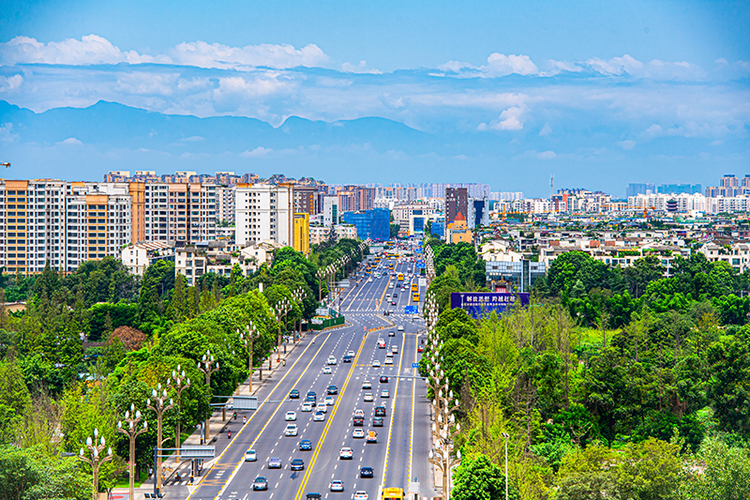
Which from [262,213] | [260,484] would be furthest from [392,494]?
[262,213]

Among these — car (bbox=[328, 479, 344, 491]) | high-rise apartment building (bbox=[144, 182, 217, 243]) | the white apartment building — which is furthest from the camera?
the white apartment building

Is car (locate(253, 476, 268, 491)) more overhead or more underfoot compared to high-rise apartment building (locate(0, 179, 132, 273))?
more underfoot

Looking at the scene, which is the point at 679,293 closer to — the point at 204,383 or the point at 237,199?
the point at 204,383

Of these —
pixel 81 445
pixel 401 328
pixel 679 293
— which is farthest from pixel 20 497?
pixel 679 293

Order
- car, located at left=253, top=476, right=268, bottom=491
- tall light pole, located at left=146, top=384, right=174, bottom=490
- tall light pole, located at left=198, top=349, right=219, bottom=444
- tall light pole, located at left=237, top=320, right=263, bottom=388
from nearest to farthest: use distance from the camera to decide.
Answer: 1. car, located at left=253, top=476, right=268, bottom=491
2. tall light pole, located at left=146, top=384, right=174, bottom=490
3. tall light pole, located at left=198, top=349, right=219, bottom=444
4. tall light pole, located at left=237, top=320, right=263, bottom=388

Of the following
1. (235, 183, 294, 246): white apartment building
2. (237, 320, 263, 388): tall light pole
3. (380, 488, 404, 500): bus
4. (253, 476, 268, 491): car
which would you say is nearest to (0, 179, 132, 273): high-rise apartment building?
(235, 183, 294, 246): white apartment building

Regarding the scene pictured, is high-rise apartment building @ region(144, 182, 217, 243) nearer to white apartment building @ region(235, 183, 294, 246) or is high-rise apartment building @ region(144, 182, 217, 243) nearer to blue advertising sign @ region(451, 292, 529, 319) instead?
white apartment building @ region(235, 183, 294, 246)

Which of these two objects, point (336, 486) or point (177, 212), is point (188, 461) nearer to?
point (336, 486)
